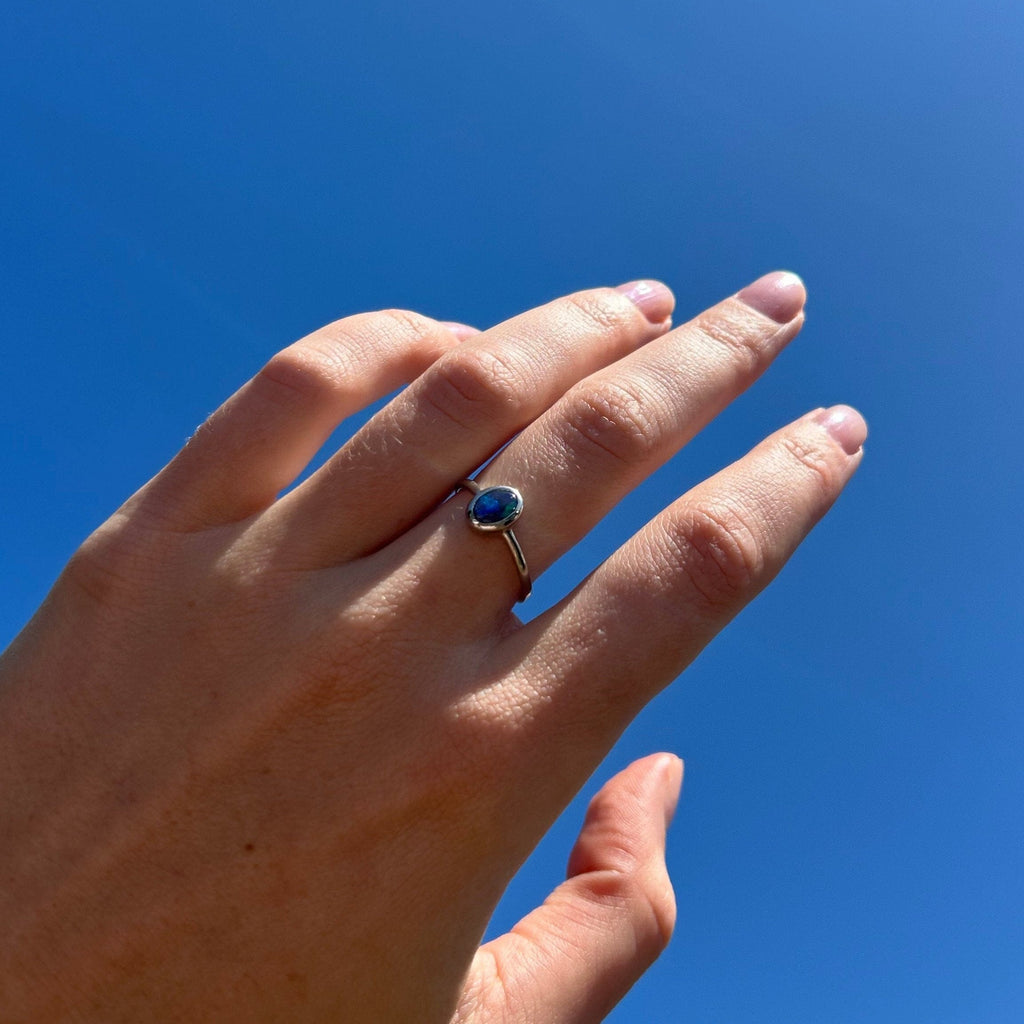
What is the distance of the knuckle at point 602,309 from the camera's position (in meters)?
1.96

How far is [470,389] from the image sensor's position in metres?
1.76

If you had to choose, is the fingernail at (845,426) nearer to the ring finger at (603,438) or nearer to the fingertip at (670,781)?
the ring finger at (603,438)

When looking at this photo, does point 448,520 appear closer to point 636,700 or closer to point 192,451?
point 636,700

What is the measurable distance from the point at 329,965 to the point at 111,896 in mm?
492

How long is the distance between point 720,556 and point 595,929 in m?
0.95

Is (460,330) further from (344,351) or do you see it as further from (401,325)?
(344,351)

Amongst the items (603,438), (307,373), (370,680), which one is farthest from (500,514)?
(307,373)

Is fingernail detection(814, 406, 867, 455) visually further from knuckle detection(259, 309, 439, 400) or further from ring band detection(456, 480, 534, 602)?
knuckle detection(259, 309, 439, 400)

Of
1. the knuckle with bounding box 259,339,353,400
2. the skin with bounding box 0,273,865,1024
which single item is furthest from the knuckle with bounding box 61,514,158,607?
the knuckle with bounding box 259,339,353,400

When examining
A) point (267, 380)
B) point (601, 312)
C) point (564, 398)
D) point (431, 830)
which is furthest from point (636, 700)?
point (267, 380)

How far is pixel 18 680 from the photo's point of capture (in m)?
1.83

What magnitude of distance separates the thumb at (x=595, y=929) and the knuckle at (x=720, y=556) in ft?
2.57

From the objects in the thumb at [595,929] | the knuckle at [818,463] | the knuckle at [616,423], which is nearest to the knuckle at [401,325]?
the knuckle at [616,423]

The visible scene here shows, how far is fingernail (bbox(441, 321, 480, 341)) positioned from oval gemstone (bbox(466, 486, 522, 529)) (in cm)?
64
